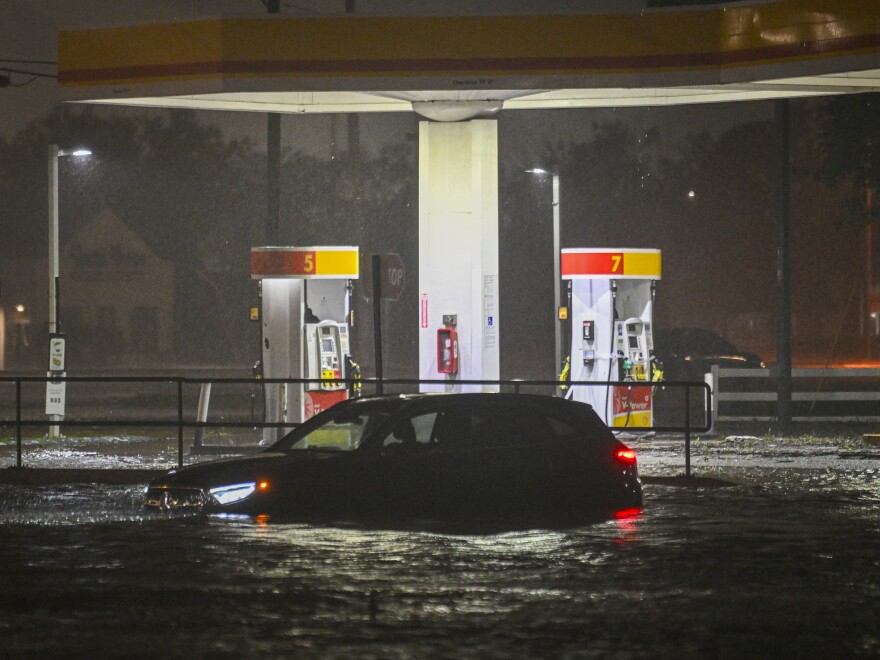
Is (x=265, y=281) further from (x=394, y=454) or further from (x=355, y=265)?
(x=394, y=454)

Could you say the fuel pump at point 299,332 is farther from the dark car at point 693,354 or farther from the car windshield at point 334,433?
the dark car at point 693,354

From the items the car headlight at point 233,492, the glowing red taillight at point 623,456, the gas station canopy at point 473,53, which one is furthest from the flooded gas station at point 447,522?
the glowing red taillight at point 623,456

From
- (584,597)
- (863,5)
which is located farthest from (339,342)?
(584,597)

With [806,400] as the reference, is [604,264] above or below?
above

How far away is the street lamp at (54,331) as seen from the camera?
945 inches

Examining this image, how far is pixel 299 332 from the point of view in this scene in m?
21.6

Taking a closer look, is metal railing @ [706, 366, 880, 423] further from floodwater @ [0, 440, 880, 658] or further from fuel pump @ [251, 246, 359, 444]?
floodwater @ [0, 440, 880, 658]

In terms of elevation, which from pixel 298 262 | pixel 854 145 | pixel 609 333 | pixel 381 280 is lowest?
pixel 609 333

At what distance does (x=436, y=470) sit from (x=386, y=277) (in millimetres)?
5970

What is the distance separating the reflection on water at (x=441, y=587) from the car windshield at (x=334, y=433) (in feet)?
3.26

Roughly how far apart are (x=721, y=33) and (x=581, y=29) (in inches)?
74.4

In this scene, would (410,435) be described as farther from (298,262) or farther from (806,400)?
(806,400)

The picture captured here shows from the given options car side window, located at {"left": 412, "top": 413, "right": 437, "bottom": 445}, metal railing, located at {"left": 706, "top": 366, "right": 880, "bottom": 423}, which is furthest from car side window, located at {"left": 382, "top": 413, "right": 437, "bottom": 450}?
metal railing, located at {"left": 706, "top": 366, "right": 880, "bottom": 423}

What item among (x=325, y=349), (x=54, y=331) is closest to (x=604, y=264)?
(x=325, y=349)
